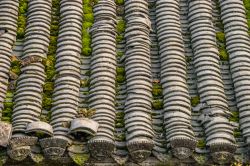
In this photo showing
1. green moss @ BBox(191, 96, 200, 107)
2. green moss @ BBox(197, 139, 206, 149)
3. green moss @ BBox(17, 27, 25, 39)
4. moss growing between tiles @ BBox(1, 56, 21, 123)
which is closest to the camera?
green moss @ BBox(197, 139, 206, 149)

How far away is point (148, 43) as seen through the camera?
9336 mm

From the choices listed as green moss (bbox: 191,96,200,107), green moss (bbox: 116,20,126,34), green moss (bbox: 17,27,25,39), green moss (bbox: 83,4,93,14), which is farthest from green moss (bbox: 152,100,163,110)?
green moss (bbox: 17,27,25,39)

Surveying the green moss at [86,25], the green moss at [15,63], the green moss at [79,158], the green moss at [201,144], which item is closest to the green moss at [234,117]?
the green moss at [201,144]

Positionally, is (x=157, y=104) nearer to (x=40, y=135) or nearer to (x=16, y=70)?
(x=40, y=135)

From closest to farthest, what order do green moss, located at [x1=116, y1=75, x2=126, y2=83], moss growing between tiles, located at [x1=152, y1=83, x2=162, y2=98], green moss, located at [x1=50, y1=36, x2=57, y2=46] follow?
moss growing between tiles, located at [x1=152, y1=83, x2=162, y2=98]
green moss, located at [x1=116, y1=75, x2=126, y2=83]
green moss, located at [x1=50, y1=36, x2=57, y2=46]

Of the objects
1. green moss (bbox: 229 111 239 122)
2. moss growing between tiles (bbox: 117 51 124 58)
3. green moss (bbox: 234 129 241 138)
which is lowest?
green moss (bbox: 234 129 241 138)

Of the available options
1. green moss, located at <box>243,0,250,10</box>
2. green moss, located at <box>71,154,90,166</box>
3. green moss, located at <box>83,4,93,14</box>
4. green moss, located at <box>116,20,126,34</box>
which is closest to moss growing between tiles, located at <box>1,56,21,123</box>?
green moss, located at <box>71,154,90,166</box>

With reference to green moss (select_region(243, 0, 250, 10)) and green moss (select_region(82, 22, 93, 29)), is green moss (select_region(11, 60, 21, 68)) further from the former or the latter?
green moss (select_region(243, 0, 250, 10))

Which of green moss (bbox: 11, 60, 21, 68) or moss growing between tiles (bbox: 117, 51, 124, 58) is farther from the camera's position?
moss growing between tiles (bbox: 117, 51, 124, 58)

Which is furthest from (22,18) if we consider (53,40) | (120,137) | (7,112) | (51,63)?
(120,137)

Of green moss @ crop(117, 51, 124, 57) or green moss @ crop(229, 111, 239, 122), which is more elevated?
green moss @ crop(117, 51, 124, 57)

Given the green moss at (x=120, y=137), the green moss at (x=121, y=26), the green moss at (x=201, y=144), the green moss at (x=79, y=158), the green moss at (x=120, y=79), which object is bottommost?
the green moss at (x=79, y=158)

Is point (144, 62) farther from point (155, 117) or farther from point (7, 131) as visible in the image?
point (7, 131)

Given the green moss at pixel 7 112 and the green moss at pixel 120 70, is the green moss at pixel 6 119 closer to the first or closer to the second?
the green moss at pixel 7 112
